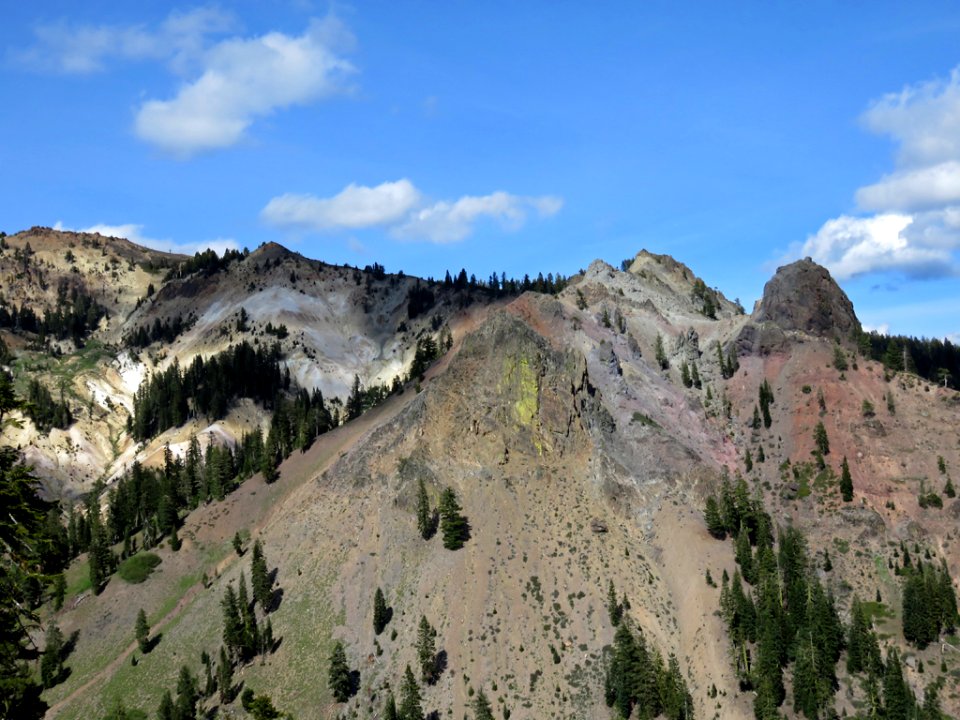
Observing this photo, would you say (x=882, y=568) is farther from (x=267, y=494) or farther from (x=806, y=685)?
(x=267, y=494)

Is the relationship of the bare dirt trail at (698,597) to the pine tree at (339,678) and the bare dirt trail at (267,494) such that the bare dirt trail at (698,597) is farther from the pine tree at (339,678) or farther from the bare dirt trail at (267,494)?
the bare dirt trail at (267,494)

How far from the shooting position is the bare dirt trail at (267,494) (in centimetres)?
15038

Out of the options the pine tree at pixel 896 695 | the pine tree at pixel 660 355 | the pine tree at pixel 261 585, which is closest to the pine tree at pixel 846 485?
the pine tree at pixel 896 695

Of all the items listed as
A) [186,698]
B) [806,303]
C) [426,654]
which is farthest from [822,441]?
[186,698]

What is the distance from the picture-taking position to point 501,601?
12644cm

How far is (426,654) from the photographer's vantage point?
116250mm

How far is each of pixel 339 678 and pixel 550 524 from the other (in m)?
37.6

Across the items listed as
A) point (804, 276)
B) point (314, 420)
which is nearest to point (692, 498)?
point (804, 276)

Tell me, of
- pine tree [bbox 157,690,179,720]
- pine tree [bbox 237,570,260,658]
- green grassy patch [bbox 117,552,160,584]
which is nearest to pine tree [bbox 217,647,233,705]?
pine tree [bbox 237,570,260,658]

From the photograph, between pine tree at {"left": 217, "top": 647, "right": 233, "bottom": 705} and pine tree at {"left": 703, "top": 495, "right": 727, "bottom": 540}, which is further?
pine tree at {"left": 703, "top": 495, "right": 727, "bottom": 540}

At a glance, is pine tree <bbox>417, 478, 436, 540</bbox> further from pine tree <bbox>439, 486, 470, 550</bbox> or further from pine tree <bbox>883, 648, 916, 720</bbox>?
pine tree <bbox>883, 648, 916, 720</bbox>

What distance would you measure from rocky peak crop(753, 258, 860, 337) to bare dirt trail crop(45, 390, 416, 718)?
6931cm

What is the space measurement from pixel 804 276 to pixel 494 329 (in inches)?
2487

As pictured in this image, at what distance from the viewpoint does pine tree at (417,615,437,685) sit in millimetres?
116375
